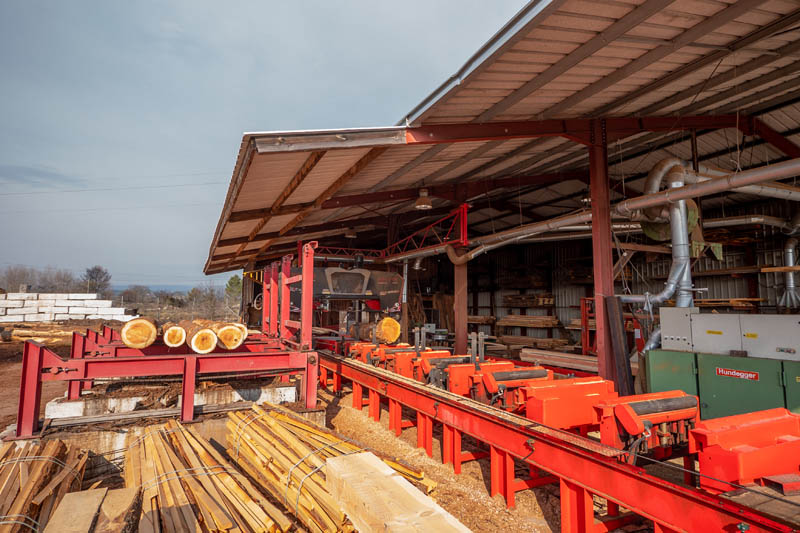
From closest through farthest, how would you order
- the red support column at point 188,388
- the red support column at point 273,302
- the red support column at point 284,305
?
the red support column at point 188,388, the red support column at point 284,305, the red support column at point 273,302

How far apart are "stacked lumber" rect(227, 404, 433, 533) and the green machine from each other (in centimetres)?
545

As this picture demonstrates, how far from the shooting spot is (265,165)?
6789 millimetres

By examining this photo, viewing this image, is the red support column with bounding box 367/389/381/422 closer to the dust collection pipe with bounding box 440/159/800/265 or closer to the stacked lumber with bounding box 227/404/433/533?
the stacked lumber with bounding box 227/404/433/533

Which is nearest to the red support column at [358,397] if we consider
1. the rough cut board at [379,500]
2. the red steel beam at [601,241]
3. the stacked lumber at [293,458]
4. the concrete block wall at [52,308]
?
the stacked lumber at [293,458]

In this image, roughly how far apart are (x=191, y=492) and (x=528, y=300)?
19.9 metres

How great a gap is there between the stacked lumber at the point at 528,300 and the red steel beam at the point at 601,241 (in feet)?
44.7

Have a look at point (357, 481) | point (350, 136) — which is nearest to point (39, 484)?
point (357, 481)

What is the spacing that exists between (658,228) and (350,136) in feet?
23.2

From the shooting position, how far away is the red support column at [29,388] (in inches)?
227

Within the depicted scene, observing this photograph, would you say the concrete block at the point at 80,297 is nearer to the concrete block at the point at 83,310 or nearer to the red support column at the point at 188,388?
the concrete block at the point at 83,310

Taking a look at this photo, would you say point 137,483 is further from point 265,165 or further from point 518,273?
point 518,273

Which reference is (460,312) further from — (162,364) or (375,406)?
(162,364)

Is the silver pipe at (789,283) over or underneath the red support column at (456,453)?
over

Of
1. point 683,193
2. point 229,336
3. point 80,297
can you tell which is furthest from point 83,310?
point 683,193
